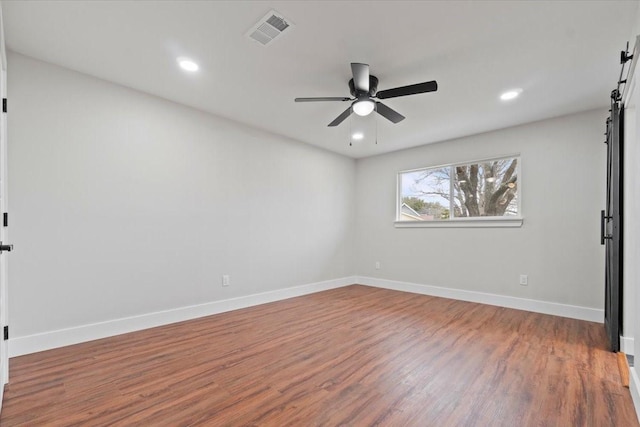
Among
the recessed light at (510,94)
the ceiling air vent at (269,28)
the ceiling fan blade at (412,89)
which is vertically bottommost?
the ceiling fan blade at (412,89)

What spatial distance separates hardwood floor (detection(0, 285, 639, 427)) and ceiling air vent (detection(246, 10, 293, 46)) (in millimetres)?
2510

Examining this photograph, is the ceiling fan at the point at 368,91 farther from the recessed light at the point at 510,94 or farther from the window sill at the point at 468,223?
the window sill at the point at 468,223

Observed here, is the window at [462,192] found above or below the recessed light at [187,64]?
below

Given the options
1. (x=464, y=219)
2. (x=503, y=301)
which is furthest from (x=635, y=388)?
(x=464, y=219)

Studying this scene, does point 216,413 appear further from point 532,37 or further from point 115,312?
point 532,37

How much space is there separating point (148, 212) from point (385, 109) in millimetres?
2691

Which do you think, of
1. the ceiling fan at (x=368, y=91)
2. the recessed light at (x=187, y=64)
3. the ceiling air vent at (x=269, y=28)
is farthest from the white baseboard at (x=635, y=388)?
the recessed light at (x=187, y=64)

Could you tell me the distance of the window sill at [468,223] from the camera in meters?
4.21

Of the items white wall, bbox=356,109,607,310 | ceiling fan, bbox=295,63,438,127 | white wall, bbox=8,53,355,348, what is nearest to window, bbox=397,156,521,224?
white wall, bbox=356,109,607,310

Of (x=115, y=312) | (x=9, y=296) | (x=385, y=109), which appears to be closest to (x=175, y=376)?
(x=115, y=312)

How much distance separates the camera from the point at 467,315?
3.76 meters

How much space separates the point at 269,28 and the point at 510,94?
2.60 meters

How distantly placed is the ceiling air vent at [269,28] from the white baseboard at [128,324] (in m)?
2.91

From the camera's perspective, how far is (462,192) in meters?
4.82
